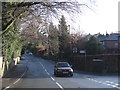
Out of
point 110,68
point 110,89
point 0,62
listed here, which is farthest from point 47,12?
point 110,68

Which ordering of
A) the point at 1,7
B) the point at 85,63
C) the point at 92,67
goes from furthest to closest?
the point at 85,63 < the point at 92,67 < the point at 1,7

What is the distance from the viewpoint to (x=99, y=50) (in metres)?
56.0

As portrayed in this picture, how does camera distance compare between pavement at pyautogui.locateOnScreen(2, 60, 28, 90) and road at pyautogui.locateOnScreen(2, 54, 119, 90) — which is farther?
pavement at pyautogui.locateOnScreen(2, 60, 28, 90)

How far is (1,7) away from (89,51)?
41.4 meters

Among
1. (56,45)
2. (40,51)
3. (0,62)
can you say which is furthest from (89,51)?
(40,51)

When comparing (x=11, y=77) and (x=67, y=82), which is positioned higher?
(x=67, y=82)

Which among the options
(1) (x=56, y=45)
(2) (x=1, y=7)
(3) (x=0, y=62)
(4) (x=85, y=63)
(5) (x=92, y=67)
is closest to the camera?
(2) (x=1, y=7)

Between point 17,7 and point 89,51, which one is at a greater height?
point 17,7

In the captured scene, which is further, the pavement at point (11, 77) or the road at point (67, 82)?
the pavement at point (11, 77)

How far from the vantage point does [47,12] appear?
628 inches

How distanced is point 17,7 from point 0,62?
16209 mm

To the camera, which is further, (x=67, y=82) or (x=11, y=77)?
(x=11, y=77)

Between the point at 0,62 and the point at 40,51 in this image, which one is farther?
the point at 40,51

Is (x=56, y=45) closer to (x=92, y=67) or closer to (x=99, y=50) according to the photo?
(x=99, y=50)
